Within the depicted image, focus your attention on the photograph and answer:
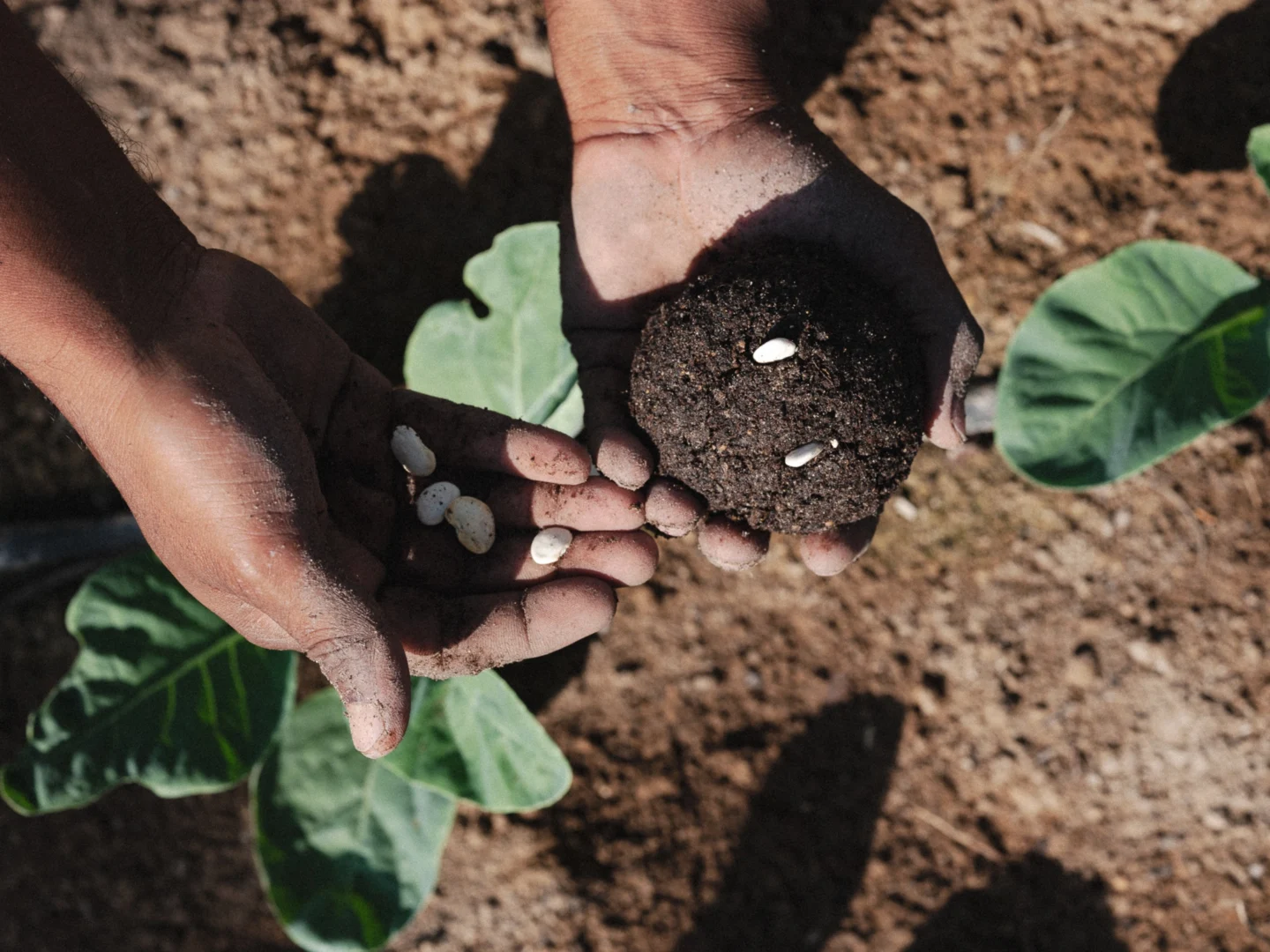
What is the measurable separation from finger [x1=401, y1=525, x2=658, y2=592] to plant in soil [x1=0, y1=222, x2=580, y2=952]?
0.70 m

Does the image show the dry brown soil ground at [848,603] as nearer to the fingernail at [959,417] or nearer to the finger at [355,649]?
the fingernail at [959,417]

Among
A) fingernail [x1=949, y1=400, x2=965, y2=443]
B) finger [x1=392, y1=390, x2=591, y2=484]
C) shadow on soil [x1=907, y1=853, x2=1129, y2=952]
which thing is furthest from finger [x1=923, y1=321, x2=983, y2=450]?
shadow on soil [x1=907, y1=853, x2=1129, y2=952]

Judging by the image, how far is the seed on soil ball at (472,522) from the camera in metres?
2.06

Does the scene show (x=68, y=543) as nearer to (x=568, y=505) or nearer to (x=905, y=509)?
(x=568, y=505)

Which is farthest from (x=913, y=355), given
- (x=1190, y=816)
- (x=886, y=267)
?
(x=1190, y=816)

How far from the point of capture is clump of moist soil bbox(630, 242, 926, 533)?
1895mm

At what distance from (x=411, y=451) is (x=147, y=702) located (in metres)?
1.33

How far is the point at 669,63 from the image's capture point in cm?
238

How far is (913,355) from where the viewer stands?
2055 mm

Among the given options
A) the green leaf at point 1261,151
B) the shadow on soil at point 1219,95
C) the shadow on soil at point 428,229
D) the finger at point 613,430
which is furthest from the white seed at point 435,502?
the shadow on soil at point 1219,95

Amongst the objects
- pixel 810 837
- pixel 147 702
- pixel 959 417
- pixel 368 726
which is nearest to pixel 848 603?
pixel 810 837

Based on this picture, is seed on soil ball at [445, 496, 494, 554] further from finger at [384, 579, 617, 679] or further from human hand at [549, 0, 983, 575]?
human hand at [549, 0, 983, 575]

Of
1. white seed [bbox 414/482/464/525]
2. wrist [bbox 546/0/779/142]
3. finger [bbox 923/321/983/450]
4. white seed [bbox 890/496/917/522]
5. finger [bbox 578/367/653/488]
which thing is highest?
wrist [bbox 546/0/779/142]

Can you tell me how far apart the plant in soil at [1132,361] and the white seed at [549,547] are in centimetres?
137
